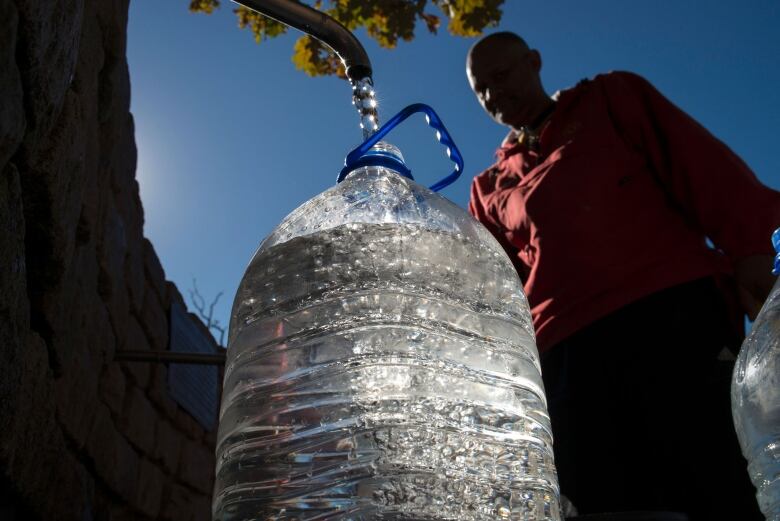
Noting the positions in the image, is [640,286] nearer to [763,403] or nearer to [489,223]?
[489,223]

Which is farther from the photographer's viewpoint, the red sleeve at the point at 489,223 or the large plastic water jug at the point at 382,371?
the red sleeve at the point at 489,223

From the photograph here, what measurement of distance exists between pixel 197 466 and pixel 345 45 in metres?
2.01

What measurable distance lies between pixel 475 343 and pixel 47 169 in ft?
2.29

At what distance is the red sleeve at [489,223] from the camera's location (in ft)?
7.08

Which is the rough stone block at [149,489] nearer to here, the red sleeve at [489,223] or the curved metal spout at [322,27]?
the red sleeve at [489,223]

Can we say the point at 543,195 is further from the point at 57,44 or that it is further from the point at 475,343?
the point at 57,44

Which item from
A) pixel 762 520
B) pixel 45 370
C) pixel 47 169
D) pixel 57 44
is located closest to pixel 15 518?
pixel 45 370

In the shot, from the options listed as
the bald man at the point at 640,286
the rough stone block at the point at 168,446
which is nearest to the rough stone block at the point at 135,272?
the rough stone block at the point at 168,446

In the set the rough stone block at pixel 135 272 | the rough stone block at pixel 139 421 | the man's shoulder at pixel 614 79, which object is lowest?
the rough stone block at pixel 139 421

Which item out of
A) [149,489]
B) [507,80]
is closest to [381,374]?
[149,489]

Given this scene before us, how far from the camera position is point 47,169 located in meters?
1.09

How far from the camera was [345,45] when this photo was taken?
42.5 inches

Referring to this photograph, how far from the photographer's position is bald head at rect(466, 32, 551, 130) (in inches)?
97.5

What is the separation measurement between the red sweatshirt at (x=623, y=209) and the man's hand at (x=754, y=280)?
30mm
